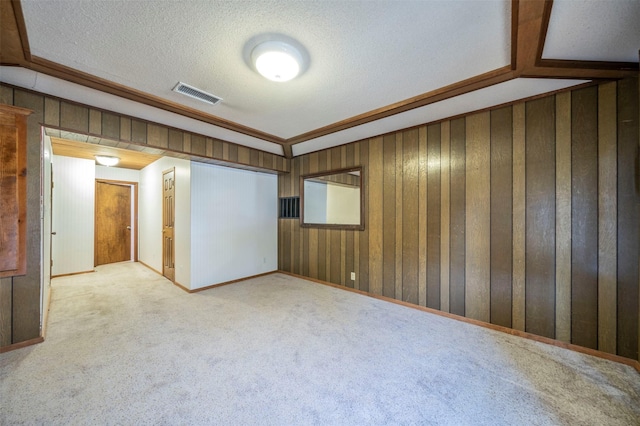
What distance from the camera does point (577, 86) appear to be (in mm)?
2244

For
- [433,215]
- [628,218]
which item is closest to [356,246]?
[433,215]

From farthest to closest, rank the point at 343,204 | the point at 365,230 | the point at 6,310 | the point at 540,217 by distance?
the point at 343,204
the point at 365,230
the point at 540,217
the point at 6,310


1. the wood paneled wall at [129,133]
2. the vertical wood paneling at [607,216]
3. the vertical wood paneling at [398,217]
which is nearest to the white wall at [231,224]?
the wood paneled wall at [129,133]

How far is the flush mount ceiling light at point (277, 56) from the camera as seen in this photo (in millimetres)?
1761

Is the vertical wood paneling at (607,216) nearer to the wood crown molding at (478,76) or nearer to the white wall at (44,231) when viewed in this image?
the wood crown molding at (478,76)

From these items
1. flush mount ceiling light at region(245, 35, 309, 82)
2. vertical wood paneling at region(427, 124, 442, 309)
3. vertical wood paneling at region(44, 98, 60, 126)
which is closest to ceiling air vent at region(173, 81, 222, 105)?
flush mount ceiling light at region(245, 35, 309, 82)

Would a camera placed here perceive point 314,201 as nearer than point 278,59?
→ No

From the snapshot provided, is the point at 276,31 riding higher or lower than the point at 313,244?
higher

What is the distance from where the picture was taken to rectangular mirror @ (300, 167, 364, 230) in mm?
3947

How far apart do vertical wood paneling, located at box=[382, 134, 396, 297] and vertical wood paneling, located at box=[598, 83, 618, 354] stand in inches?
76.8

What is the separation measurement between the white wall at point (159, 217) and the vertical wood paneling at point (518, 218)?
14.5ft

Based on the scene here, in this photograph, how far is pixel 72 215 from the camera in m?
4.92

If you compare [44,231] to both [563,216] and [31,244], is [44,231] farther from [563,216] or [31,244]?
[563,216]

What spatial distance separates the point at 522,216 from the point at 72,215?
7601 mm
